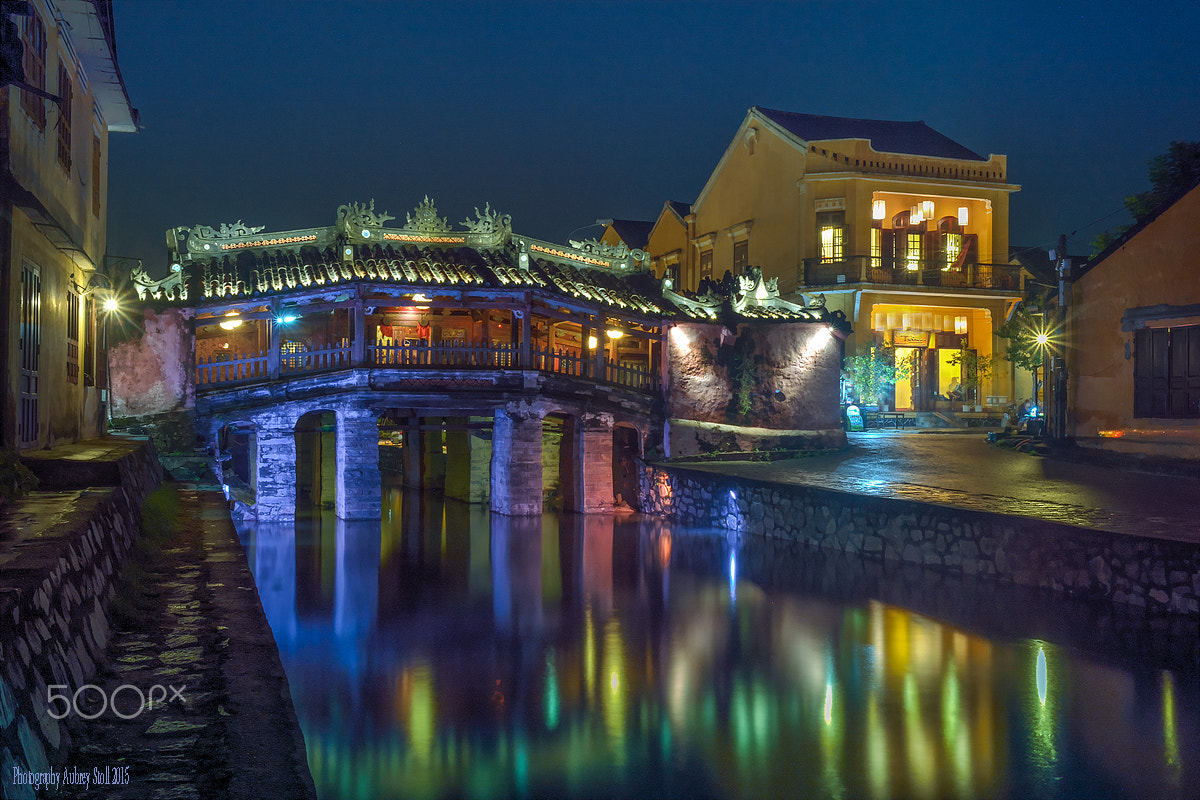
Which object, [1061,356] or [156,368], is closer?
[1061,356]

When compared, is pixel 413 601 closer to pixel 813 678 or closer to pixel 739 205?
pixel 813 678

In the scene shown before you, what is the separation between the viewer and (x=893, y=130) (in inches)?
1532

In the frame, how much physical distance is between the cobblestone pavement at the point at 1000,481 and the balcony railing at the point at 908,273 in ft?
26.6

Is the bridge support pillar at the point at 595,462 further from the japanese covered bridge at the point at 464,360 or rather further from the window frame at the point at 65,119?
the window frame at the point at 65,119

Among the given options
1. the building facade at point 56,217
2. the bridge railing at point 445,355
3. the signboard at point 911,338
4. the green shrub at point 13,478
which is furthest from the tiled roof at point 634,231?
the green shrub at point 13,478

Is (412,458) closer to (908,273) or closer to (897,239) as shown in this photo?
(908,273)

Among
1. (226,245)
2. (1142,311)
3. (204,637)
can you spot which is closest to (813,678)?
(204,637)

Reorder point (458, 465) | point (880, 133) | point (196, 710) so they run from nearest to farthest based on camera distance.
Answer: point (196, 710) < point (458, 465) < point (880, 133)

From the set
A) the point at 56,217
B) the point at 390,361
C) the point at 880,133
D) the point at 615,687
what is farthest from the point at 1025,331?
the point at 56,217

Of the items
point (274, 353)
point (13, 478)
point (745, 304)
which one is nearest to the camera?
point (13, 478)

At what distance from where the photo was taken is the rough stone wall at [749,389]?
2716 centimetres

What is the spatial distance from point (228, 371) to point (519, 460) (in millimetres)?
7551

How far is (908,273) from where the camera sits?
3497 centimetres

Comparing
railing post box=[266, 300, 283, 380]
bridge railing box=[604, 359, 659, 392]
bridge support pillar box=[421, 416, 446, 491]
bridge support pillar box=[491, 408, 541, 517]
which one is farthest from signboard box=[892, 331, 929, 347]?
railing post box=[266, 300, 283, 380]
